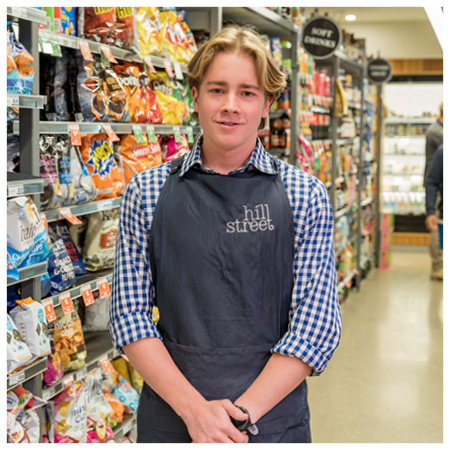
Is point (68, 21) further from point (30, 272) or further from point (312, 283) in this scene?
point (312, 283)

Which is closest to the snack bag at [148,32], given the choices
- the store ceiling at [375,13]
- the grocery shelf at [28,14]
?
the grocery shelf at [28,14]

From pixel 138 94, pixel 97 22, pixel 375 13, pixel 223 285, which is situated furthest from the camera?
pixel 375 13

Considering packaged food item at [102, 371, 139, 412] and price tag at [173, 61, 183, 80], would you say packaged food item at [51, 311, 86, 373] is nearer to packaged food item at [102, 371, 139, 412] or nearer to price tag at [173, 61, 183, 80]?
packaged food item at [102, 371, 139, 412]

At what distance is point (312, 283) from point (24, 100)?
1.39 m

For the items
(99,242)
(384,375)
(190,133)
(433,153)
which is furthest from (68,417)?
(433,153)

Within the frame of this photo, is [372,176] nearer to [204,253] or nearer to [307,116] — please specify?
[307,116]

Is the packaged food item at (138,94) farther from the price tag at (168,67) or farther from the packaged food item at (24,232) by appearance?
the packaged food item at (24,232)

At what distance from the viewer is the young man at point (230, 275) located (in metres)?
1.76

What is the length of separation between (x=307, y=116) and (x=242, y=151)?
431 centimetres

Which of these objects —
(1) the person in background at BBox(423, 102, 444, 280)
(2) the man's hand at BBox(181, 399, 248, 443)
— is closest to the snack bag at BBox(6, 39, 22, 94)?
(2) the man's hand at BBox(181, 399, 248, 443)

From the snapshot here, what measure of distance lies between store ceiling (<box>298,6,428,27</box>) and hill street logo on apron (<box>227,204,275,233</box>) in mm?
8686

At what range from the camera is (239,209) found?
1808 millimetres

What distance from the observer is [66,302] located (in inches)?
119

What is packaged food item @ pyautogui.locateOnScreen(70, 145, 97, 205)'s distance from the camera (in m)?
3.22
